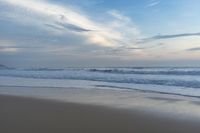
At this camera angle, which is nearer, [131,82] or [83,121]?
[83,121]

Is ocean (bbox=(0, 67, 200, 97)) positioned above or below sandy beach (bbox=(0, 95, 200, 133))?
above

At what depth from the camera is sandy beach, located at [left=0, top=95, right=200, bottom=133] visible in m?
5.91

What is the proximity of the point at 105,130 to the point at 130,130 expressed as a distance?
515mm

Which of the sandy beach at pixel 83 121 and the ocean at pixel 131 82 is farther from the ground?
the ocean at pixel 131 82

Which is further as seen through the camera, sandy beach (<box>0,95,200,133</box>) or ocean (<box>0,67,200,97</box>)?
ocean (<box>0,67,200,97</box>)

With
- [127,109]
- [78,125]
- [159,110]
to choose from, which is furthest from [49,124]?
[159,110]

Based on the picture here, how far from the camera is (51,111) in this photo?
804 cm

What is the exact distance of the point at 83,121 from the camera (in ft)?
22.0

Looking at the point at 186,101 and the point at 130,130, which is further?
the point at 186,101

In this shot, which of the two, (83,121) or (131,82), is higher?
(131,82)

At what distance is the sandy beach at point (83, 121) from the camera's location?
5.91 metres

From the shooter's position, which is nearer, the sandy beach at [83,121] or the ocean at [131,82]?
the sandy beach at [83,121]

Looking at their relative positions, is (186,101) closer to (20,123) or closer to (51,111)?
(51,111)

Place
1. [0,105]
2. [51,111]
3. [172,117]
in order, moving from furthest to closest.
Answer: [0,105] → [51,111] → [172,117]
